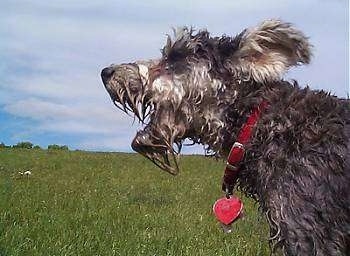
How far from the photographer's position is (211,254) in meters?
9.57

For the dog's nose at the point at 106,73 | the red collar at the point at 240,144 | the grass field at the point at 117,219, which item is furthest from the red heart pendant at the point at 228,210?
the dog's nose at the point at 106,73

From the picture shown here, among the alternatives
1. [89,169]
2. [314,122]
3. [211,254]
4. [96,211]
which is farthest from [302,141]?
[89,169]

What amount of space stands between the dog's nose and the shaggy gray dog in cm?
1

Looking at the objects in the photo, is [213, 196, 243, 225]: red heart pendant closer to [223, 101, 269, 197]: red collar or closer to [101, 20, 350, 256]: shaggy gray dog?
[101, 20, 350, 256]: shaggy gray dog

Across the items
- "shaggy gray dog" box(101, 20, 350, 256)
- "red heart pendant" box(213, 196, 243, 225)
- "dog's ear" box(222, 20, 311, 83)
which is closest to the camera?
"shaggy gray dog" box(101, 20, 350, 256)

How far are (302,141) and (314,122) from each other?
206mm

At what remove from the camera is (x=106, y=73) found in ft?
22.3

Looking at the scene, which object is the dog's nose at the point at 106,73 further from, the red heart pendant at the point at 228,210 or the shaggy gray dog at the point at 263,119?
the red heart pendant at the point at 228,210

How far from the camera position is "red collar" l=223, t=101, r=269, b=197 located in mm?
6410

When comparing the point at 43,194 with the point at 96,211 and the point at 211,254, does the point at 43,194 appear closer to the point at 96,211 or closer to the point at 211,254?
the point at 96,211

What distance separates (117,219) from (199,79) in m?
5.98

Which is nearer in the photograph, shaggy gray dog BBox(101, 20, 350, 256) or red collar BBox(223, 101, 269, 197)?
shaggy gray dog BBox(101, 20, 350, 256)

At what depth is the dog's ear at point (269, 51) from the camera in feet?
21.5

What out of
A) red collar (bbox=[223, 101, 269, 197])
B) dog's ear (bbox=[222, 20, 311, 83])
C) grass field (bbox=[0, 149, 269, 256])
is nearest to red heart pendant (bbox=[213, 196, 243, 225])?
red collar (bbox=[223, 101, 269, 197])
